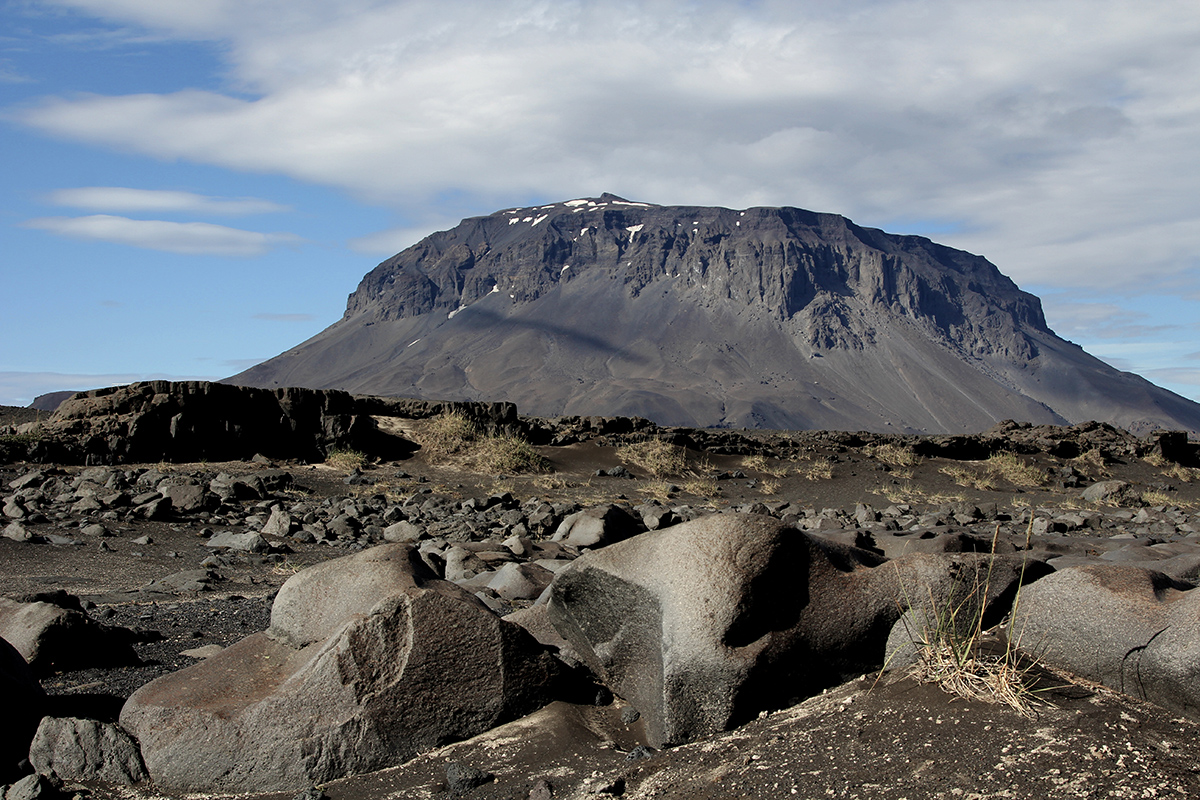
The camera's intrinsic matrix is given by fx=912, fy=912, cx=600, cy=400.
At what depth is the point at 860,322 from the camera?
187750mm

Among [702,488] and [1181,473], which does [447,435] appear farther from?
[1181,473]

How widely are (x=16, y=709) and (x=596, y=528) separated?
24.4 ft

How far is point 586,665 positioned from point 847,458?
1902cm

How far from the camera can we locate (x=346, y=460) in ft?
62.7

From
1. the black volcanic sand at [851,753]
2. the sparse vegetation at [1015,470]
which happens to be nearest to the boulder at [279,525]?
the black volcanic sand at [851,753]

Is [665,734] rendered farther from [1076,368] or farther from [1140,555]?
[1076,368]

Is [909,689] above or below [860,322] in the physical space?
below

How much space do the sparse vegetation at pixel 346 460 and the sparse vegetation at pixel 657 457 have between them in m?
6.10

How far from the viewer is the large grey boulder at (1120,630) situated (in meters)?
4.07

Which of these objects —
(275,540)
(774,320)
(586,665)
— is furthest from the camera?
(774,320)

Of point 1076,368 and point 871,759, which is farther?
point 1076,368

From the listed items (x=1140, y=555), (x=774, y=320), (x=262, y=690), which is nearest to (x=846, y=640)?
(x=262, y=690)

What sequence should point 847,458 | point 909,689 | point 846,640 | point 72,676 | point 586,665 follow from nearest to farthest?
point 909,689 < point 846,640 < point 586,665 < point 72,676 < point 847,458

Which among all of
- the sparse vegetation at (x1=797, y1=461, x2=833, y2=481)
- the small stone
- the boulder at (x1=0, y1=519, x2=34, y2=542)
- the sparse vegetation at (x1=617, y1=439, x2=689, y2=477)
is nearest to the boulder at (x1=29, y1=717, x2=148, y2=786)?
the small stone
